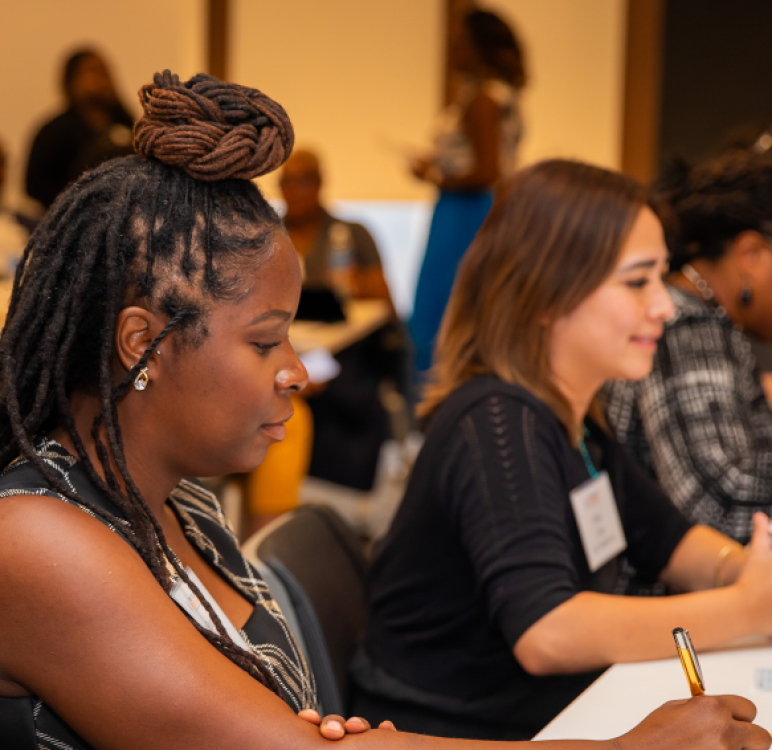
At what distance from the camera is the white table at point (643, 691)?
108 centimetres

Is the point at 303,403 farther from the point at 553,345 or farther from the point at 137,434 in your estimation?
the point at 137,434

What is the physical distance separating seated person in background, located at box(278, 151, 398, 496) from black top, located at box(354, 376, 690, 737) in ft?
7.30

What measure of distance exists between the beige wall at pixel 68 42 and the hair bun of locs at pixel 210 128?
18.9 ft

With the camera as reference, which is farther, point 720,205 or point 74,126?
point 74,126

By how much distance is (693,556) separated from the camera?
170 cm

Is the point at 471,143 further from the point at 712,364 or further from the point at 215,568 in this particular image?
the point at 215,568

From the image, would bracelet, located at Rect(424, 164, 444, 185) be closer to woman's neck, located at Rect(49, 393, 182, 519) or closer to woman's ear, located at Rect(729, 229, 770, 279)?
woman's ear, located at Rect(729, 229, 770, 279)

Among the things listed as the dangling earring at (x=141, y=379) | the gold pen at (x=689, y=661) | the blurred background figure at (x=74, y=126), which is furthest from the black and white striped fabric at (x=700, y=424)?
the blurred background figure at (x=74, y=126)

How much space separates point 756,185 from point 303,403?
2.03 metres

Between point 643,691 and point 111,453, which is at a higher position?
point 111,453

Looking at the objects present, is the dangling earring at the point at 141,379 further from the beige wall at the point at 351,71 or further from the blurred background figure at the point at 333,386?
the beige wall at the point at 351,71

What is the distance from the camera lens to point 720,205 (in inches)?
83.5

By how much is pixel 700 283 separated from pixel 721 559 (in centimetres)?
73

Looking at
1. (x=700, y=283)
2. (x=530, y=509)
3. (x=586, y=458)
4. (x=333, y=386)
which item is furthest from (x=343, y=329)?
(x=530, y=509)
